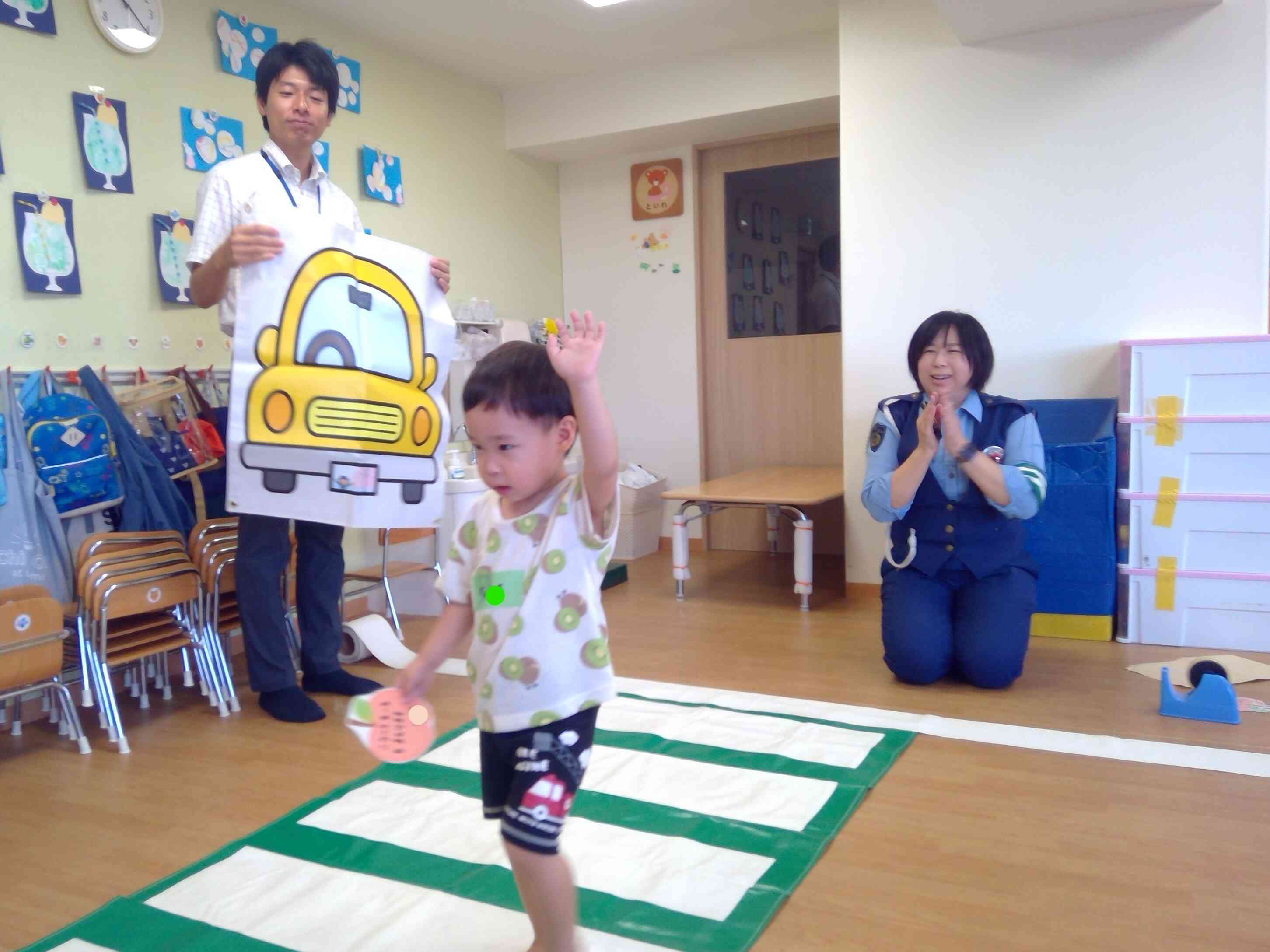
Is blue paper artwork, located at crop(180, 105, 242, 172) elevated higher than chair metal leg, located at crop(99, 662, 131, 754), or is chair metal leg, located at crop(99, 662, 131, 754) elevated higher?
blue paper artwork, located at crop(180, 105, 242, 172)

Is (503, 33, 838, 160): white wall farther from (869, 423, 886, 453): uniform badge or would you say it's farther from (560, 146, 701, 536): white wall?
(869, 423, 886, 453): uniform badge

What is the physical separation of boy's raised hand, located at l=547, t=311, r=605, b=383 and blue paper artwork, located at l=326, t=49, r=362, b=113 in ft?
10.6

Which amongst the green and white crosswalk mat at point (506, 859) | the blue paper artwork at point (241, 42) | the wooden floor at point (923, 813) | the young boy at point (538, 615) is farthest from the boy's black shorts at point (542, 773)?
the blue paper artwork at point (241, 42)

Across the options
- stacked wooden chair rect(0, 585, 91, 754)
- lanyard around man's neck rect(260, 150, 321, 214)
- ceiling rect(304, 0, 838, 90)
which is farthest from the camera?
ceiling rect(304, 0, 838, 90)

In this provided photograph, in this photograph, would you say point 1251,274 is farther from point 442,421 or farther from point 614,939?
point 614,939

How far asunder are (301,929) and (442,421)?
4.56ft

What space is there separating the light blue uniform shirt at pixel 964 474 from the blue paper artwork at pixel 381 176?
248 centimetres

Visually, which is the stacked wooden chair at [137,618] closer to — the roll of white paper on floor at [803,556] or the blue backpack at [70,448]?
the blue backpack at [70,448]

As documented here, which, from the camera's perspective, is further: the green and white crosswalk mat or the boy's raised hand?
the green and white crosswalk mat

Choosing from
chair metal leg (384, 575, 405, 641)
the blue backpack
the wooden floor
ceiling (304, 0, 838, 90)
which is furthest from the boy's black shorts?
ceiling (304, 0, 838, 90)

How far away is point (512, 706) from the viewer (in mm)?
1244

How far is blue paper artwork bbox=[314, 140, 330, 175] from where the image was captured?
3.76 m

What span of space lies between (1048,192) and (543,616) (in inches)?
121

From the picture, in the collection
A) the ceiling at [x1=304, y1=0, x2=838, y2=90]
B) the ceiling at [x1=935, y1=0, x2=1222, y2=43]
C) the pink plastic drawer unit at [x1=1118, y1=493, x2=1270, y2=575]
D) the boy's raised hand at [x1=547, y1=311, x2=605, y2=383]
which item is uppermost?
the ceiling at [x1=304, y1=0, x2=838, y2=90]
